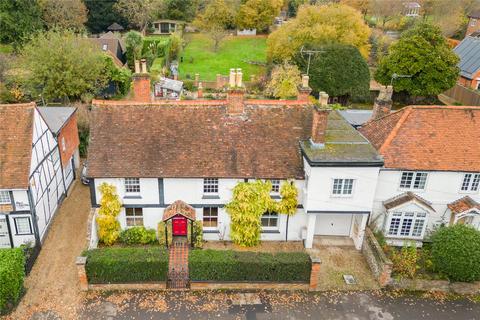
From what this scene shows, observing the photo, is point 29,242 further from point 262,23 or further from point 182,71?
point 262,23

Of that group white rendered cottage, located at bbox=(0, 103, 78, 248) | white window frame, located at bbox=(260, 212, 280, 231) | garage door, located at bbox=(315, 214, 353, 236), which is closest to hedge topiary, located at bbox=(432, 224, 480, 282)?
garage door, located at bbox=(315, 214, 353, 236)

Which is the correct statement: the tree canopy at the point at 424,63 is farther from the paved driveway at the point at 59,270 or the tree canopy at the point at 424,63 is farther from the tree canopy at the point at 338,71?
the paved driveway at the point at 59,270

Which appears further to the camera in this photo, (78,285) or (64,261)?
(64,261)

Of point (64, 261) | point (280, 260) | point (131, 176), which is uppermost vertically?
point (131, 176)

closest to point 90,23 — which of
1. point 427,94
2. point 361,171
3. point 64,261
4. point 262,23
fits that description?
point 262,23

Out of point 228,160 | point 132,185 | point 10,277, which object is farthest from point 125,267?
point 228,160

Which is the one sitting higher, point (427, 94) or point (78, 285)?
point (427, 94)

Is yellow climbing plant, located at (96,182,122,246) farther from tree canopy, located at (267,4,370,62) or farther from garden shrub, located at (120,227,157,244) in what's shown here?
tree canopy, located at (267,4,370,62)
